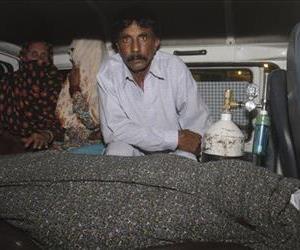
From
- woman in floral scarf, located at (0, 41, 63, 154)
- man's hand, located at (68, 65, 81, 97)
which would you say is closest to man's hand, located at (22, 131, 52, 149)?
woman in floral scarf, located at (0, 41, 63, 154)

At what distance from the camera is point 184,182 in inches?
38.1

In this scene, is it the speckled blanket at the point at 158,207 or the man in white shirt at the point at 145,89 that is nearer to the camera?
the speckled blanket at the point at 158,207

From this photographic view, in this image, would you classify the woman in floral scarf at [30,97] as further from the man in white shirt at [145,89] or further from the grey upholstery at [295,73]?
the grey upholstery at [295,73]

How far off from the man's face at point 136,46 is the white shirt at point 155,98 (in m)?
0.07

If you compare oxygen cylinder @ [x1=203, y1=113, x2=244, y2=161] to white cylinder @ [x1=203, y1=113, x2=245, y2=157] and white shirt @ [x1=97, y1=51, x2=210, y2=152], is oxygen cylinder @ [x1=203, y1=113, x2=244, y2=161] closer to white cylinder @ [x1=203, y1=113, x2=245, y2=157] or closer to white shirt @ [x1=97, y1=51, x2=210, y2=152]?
white cylinder @ [x1=203, y1=113, x2=245, y2=157]

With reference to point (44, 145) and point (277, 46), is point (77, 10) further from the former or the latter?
point (277, 46)

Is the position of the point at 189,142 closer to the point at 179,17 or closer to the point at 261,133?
the point at 261,133

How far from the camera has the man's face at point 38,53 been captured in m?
2.73

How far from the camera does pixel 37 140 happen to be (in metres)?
2.60

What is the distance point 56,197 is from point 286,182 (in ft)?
1.77

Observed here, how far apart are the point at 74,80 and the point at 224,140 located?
47.4 inches

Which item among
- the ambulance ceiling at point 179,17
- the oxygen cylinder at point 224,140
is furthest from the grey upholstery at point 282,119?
the ambulance ceiling at point 179,17

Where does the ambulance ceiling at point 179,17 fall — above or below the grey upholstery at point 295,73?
above

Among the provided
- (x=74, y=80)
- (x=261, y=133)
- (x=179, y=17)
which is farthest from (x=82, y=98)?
(x=261, y=133)
